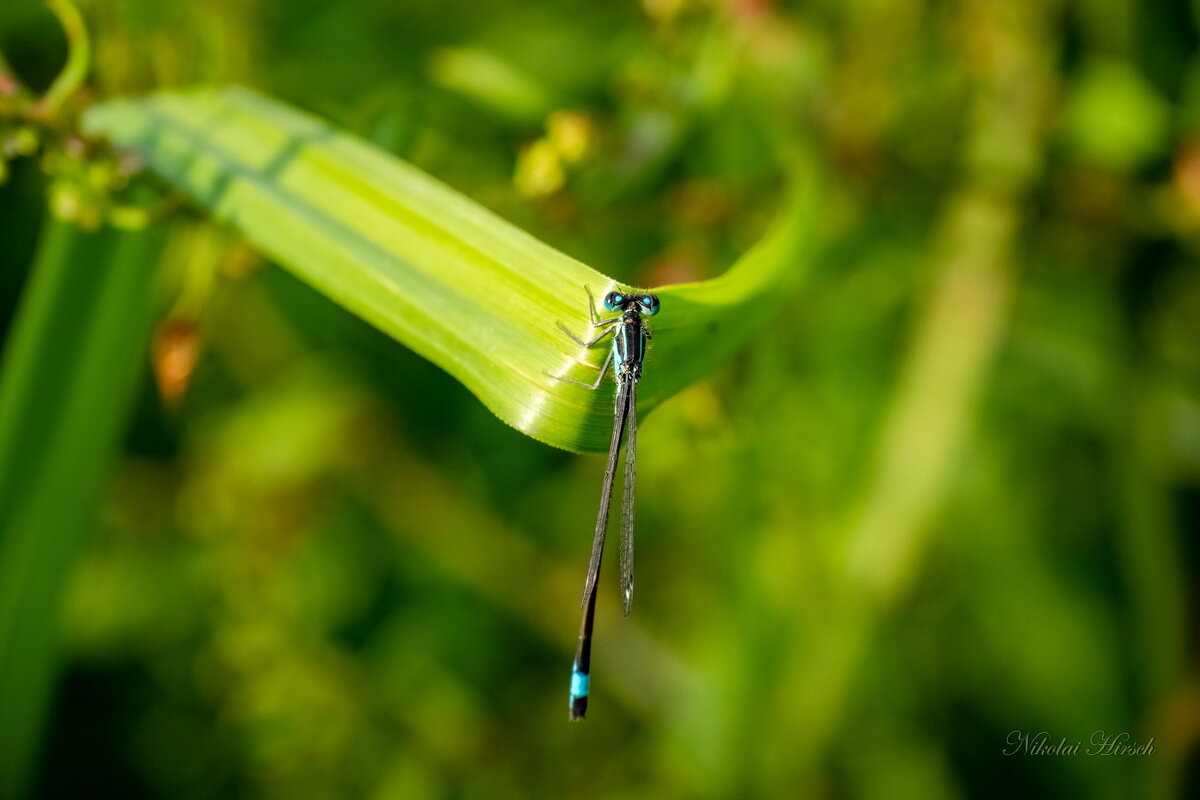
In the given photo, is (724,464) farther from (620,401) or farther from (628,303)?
(620,401)

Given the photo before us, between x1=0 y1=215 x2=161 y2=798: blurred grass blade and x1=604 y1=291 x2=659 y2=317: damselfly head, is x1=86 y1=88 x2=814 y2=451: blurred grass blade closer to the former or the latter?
x1=604 y1=291 x2=659 y2=317: damselfly head

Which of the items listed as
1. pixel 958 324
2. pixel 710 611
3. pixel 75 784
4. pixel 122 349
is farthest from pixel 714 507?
pixel 75 784

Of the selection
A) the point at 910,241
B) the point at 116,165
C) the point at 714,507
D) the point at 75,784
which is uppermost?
the point at 910,241

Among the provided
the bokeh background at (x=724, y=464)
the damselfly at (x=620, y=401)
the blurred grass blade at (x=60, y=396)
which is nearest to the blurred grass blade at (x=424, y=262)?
the damselfly at (x=620, y=401)

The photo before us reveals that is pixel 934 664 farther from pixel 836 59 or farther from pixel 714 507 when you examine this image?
pixel 836 59

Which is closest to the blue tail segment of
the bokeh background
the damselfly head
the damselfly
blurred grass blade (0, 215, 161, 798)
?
the damselfly

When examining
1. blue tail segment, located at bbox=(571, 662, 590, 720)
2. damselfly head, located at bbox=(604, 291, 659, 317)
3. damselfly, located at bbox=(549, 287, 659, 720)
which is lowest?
blue tail segment, located at bbox=(571, 662, 590, 720)
